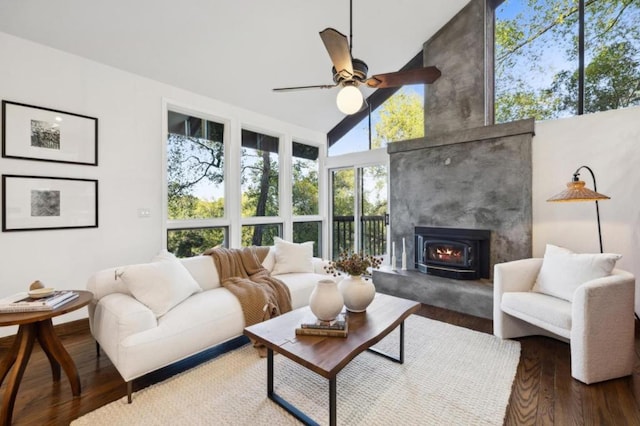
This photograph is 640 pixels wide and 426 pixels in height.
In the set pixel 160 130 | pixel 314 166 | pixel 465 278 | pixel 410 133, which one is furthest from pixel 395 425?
pixel 314 166

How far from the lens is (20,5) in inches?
90.7

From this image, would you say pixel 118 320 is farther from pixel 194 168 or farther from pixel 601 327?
pixel 601 327

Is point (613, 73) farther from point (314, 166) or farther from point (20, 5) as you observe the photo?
point (20, 5)

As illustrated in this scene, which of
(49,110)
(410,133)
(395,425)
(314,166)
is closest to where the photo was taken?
(395,425)

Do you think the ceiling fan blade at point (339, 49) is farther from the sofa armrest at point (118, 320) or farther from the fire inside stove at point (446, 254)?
the fire inside stove at point (446, 254)

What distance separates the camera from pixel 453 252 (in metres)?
3.56

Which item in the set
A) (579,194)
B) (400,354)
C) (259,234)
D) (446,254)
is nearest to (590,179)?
(579,194)

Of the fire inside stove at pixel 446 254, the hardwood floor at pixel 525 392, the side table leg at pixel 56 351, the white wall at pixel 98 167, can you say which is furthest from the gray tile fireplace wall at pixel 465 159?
the side table leg at pixel 56 351

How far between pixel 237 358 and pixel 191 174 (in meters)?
2.45

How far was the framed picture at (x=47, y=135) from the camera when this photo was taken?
8.12 feet

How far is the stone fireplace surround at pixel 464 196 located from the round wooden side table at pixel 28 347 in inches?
127

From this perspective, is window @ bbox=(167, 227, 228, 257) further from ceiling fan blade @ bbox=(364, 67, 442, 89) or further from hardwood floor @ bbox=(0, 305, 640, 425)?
ceiling fan blade @ bbox=(364, 67, 442, 89)

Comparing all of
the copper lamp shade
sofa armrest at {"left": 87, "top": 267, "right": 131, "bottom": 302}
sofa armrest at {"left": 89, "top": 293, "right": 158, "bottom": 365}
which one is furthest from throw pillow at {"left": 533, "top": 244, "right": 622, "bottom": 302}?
sofa armrest at {"left": 87, "top": 267, "right": 131, "bottom": 302}

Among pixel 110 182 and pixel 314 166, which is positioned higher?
pixel 314 166
